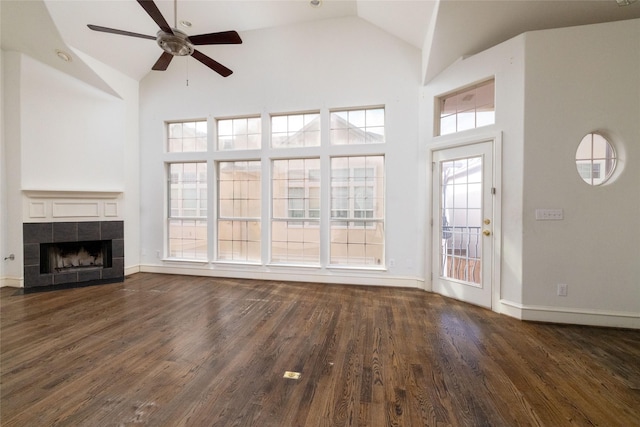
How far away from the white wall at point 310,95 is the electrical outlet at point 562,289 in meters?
1.53

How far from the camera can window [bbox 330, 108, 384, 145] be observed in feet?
13.6

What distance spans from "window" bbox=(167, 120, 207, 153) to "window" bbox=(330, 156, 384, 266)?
2.50m

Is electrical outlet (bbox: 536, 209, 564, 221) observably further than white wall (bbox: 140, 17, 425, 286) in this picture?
No

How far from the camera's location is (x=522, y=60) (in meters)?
2.87

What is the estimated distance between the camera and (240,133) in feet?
15.2

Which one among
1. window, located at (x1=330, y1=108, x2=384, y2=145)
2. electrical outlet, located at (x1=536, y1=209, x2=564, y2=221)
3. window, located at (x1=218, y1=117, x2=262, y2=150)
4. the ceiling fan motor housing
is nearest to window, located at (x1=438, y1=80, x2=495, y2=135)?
window, located at (x1=330, y1=108, x2=384, y2=145)

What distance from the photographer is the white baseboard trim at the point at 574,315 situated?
2.65 m

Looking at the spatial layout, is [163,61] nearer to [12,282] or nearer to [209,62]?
[209,62]

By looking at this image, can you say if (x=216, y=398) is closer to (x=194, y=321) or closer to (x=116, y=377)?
(x=116, y=377)

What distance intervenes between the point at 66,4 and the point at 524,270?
6.67 metres

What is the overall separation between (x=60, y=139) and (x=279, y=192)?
3.63 m

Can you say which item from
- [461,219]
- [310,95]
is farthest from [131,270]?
[461,219]

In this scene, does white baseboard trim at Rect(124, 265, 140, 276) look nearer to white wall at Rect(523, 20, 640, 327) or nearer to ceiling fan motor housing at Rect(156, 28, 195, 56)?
ceiling fan motor housing at Rect(156, 28, 195, 56)

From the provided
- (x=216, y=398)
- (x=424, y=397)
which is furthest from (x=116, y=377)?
(x=424, y=397)
